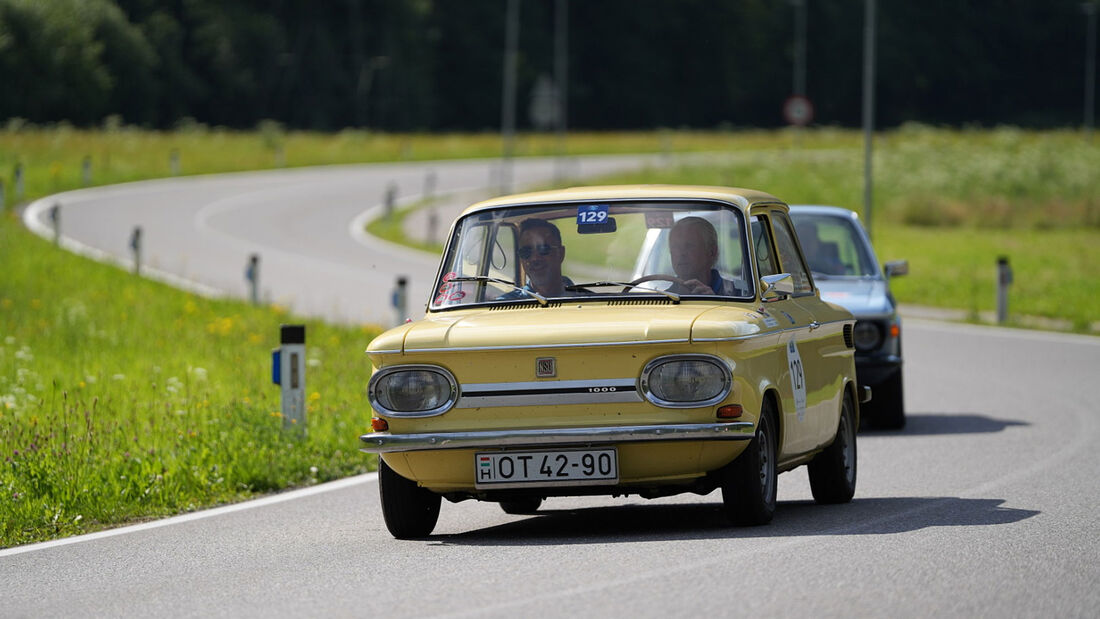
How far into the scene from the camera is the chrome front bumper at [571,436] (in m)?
8.32

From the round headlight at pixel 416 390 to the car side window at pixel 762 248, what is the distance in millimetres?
1806

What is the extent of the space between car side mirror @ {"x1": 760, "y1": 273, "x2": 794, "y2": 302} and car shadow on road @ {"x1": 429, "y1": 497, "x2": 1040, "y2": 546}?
1127 millimetres

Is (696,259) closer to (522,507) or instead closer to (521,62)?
(522,507)

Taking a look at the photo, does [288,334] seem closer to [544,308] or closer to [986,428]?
[544,308]

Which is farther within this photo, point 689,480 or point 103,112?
point 103,112

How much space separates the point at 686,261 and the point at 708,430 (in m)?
1.25

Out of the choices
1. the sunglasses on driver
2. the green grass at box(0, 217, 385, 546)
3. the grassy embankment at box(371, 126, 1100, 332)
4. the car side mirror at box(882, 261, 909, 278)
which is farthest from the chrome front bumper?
the grassy embankment at box(371, 126, 1100, 332)

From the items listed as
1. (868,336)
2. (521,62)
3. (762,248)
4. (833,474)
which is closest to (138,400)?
(868,336)

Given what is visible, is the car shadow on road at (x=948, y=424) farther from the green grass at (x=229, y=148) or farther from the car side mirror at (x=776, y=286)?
the green grass at (x=229, y=148)

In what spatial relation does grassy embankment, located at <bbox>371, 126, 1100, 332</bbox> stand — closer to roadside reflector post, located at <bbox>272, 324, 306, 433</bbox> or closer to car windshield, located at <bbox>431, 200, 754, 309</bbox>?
roadside reflector post, located at <bbox>272, 324, 306, 433</bbox>

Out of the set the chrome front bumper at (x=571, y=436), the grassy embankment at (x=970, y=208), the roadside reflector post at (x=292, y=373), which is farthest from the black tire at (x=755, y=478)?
the grassy embankment at (x=970, y=208)

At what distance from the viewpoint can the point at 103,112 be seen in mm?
87375

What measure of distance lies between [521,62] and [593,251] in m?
101

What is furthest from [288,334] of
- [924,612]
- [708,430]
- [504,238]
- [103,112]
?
[103,112]
